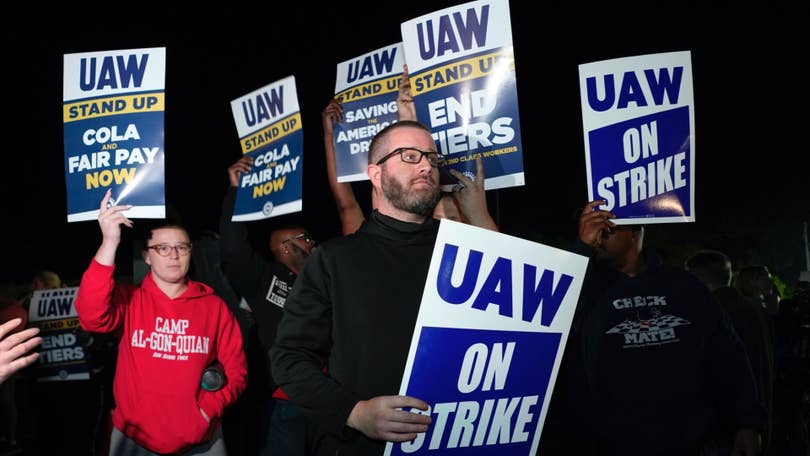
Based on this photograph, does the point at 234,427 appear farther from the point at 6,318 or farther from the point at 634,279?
the point at 634,279

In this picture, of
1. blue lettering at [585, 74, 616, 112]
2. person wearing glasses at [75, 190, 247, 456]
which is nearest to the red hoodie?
person wearing glasses at [75, 190, 247, 456]

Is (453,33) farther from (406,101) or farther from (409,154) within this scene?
(409,154)

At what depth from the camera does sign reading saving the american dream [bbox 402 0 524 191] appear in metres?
3.97

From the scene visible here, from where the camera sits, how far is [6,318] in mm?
7070

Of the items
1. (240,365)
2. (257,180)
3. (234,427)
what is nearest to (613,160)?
(240,365)

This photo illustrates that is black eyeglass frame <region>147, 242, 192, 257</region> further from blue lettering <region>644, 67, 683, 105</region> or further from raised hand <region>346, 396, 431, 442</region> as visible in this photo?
blue lettering <region>644, 67, 683, 105</region>

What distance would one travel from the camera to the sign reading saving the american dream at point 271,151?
217 inches

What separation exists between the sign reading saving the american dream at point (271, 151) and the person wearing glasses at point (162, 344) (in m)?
1.13

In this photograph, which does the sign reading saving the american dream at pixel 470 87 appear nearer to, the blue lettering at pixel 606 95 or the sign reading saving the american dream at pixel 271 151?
the blue lettering at pixel 606 95

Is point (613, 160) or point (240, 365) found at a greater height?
point (613, 160)

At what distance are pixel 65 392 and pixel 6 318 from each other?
0.95 metres

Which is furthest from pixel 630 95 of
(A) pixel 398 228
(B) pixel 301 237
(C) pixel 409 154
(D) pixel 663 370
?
(B) pixel 301 237

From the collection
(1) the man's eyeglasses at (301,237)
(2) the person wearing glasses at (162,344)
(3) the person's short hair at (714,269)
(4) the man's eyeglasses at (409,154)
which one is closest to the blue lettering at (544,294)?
(4) the man's eyeglasses at (409,154)

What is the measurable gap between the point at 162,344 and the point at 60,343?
3.87 metres
